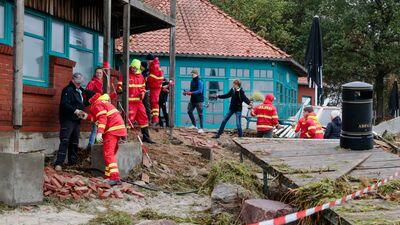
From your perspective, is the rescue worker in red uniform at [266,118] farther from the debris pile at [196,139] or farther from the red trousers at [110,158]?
the red trousers at [110,158]

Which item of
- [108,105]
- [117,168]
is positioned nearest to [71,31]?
[108,105]

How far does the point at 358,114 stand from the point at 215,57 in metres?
15.6

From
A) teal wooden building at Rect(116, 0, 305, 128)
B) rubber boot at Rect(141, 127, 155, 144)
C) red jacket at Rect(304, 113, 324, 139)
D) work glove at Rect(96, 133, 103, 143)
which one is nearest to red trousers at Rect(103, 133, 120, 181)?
work glove at Rect(96, 133, 103, 143)

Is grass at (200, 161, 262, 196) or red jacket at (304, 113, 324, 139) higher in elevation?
red jacket at (304, 113, 324, 139)

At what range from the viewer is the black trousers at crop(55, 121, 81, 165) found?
10.2 metres

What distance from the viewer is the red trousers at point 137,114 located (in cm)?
1255

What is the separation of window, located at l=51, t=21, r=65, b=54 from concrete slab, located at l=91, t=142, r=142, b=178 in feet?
9.01

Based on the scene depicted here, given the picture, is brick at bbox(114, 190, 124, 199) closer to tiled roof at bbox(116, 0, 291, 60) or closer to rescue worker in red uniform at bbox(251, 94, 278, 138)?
rescue worker in red uniform at bbox(251, 94, 278, 138)

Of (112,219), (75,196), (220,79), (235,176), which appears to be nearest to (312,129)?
(235,176)

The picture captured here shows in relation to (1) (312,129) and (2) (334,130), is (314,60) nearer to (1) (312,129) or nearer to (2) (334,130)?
(1) (312,129)

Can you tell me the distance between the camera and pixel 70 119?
1045 cm

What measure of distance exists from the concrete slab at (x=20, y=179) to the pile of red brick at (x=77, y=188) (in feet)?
1.56

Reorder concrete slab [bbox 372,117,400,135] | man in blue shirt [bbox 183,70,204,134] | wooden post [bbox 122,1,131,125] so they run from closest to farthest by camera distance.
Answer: wooden post [bbox 122,1,131,125], man in blue shirt [bbox 183,70,204,134], concrete slab [bbox 372,117,400,135]

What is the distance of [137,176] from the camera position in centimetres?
1069
